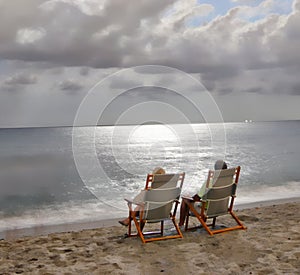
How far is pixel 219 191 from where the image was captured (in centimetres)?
600

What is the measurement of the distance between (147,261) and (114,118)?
4.43m

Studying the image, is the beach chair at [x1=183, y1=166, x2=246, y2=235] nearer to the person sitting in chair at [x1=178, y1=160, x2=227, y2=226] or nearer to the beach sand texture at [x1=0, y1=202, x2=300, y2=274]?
the person sitting in chair at [x1=178, y1=160, x2=227, y2=226]

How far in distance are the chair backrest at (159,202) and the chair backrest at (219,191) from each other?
0.55m

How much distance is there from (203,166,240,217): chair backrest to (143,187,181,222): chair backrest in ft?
1.82

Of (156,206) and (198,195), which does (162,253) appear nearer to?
(156,206)

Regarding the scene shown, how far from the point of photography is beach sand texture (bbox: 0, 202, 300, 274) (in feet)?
15.1

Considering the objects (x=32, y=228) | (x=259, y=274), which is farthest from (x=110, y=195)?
(x=259, y=274)

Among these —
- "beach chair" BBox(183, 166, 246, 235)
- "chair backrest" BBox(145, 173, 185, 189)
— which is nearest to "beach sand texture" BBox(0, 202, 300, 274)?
"beach chair" BBox(183, 166, 246, 235)

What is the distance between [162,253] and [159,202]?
84cm

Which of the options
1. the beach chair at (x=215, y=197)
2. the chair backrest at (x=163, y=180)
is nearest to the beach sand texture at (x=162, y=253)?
the beach chair at (x=215, y=197)

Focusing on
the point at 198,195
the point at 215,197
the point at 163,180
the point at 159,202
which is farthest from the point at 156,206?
the point at 215,197

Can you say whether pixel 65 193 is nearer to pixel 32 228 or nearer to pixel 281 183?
pixel 32 228

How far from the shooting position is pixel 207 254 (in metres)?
5.09

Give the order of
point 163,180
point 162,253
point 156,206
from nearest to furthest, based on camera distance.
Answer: point 162,253 < point 163,180 < point 156,206
